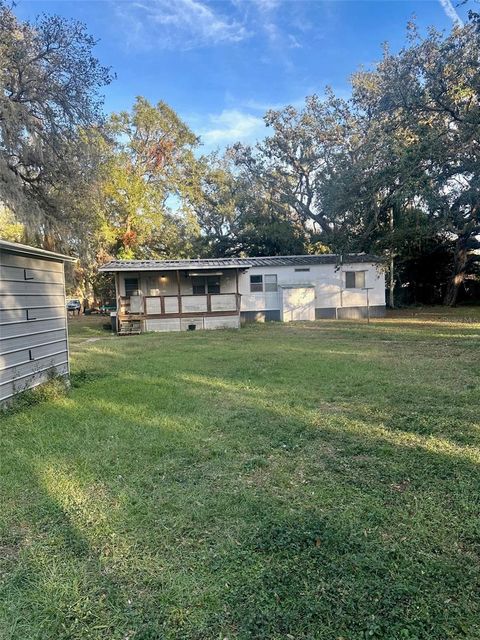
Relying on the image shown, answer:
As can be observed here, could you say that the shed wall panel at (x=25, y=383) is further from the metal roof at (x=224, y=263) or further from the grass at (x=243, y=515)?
the metal roof at (x=224, y=263)

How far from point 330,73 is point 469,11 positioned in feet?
44.8

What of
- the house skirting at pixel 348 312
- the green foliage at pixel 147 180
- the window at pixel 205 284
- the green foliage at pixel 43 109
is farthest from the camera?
the green foliage at pixel 147 180

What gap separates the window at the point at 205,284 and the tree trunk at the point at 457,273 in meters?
13.6

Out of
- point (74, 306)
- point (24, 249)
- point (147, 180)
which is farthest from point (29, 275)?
point (74, 306)

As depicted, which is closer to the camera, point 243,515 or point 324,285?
point 243,515

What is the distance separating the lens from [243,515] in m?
2.64

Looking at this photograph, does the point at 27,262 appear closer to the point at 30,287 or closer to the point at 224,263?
the point at 30,287

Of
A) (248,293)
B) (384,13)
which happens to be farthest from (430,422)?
(248,293)

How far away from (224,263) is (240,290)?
2026 millimetres

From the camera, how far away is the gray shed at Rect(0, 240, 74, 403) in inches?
207

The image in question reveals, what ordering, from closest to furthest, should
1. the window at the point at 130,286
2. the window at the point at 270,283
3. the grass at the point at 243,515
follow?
the grass at the point at 243,515
the window at the point at 130,286
the window at the point at 270,283

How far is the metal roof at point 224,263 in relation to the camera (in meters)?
16.4

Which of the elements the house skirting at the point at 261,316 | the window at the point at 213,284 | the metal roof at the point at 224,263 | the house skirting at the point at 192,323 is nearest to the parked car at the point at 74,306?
the metal roof at the point at 224,263

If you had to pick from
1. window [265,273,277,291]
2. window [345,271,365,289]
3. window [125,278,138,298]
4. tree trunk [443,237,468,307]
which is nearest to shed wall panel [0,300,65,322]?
window [125,278,138,298]
